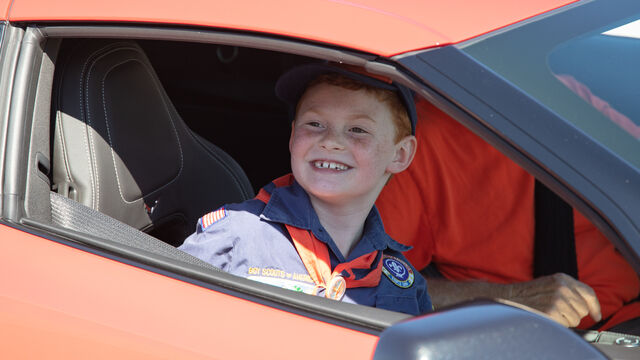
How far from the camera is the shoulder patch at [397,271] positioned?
1.83 m

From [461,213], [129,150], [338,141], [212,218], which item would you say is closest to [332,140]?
[338,141]

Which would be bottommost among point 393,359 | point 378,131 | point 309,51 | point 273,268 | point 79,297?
point 393,359

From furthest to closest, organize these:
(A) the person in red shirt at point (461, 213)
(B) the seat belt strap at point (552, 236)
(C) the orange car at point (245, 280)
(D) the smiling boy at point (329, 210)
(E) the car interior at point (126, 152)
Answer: (A) the person in red shirt at point (461, 213) → (B) the seat belt strap at point (552, 236) → (D) the smiling boy at point (329, 210) → (E) the car interior at point (126, 152) → (C) the orange car at point (245, 280)

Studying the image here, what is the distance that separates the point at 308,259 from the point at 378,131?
1.20 ft

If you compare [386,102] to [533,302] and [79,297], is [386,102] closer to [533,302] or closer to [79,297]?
[533,302]

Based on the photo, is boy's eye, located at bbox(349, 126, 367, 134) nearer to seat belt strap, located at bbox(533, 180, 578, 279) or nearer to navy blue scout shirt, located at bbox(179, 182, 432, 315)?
navy blue scout shirt, located at bbox(179, 182, 432, 315)

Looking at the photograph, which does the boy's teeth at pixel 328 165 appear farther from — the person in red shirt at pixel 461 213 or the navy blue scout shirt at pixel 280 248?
the person in red shirt at pixel 461 213

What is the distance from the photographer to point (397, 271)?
1866 mm

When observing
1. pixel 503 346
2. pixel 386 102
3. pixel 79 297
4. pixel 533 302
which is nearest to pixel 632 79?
pixel 386 102

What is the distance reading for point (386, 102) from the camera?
5.88 feet

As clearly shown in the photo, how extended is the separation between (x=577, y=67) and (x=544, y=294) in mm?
1036

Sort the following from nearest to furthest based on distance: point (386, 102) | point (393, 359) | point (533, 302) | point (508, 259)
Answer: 1. point (393, 359)
2. point (386, 102)
3. point (533, 302)
4. point (508, 259)

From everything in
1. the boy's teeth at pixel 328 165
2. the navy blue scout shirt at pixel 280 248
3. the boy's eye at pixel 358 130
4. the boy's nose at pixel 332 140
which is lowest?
the navy blue scout shirt at pixel 280 248

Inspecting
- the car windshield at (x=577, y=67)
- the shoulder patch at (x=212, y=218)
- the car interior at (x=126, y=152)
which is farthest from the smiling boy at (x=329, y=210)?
the car windshield at (x=577, y=67)
